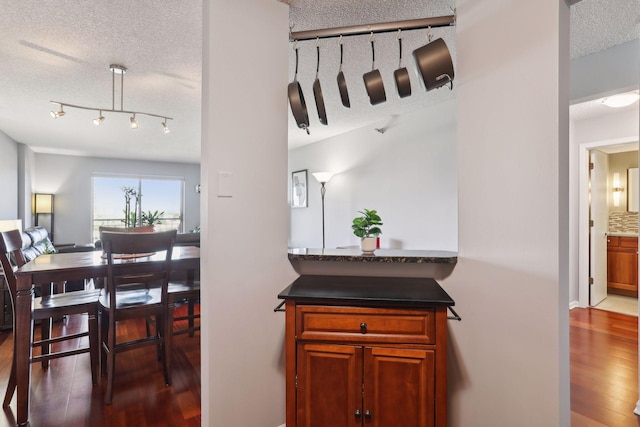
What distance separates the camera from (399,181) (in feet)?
12.9

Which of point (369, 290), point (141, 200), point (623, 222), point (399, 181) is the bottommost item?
point (369, 290)

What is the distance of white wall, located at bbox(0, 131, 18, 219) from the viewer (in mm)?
4578

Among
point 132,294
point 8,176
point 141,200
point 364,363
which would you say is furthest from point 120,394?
point 141,200

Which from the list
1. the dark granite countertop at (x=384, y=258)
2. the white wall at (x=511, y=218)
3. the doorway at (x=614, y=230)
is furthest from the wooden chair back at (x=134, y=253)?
the doorway at (x=614, y=230)

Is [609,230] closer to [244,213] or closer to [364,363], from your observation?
[364,363]

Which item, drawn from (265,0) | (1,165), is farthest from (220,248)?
(1,165)

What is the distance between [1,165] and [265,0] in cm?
513

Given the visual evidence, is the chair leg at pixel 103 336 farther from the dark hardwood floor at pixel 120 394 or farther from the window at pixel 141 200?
the window at pixel 141 200

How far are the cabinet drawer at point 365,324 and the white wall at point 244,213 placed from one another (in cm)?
38

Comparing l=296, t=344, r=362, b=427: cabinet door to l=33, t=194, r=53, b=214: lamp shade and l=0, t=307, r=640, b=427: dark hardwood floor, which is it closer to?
l=0, t=307, r=640, b=427: dark hardwood floor

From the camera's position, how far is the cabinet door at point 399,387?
1239mm

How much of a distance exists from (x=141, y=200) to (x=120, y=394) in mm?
6126

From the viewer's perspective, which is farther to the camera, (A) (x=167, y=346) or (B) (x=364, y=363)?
(A) (x=167, y=346)

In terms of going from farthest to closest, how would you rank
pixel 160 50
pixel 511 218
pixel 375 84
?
pixel 160 50, pixel 375 84, pixel 511 218
